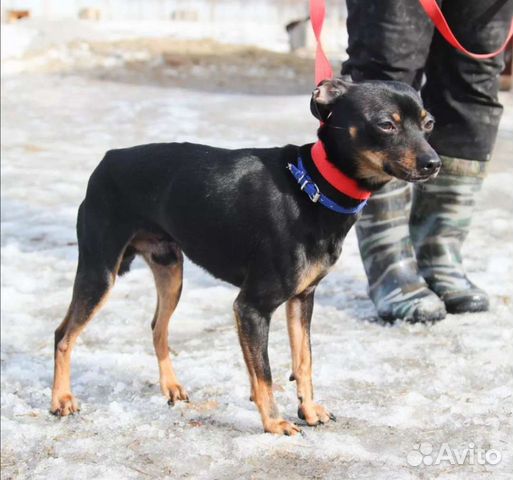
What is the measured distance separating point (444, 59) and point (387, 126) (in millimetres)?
1329

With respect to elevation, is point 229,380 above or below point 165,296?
below

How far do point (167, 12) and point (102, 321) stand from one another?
72.5ft

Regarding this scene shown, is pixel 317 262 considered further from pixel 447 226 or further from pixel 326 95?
pixel 447 226

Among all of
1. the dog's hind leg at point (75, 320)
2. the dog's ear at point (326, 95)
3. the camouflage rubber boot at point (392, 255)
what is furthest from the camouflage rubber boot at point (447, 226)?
the dog's hind leg at point (75, 320)

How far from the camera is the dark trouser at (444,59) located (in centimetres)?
355

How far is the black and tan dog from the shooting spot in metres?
2.69

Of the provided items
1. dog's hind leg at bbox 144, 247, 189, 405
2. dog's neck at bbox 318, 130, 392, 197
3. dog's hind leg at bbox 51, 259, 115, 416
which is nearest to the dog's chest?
dog's neck at bbox 318, 130, 392, 197

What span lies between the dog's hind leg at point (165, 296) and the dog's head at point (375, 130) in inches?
32.6

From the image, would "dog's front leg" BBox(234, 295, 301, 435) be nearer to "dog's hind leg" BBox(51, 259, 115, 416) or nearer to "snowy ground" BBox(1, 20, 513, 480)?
"snowy ground" BBox(1, 20, 513, 480)

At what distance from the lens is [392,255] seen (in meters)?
3.87

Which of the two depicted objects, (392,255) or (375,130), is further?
(392,255)

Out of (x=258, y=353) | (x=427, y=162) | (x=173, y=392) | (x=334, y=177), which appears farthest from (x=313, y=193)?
(x=173, y=392)

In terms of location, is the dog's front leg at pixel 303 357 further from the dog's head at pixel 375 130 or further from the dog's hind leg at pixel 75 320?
the dog's hind leg at pixel 75 320

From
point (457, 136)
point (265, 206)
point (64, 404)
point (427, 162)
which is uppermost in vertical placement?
point (427, 162)
